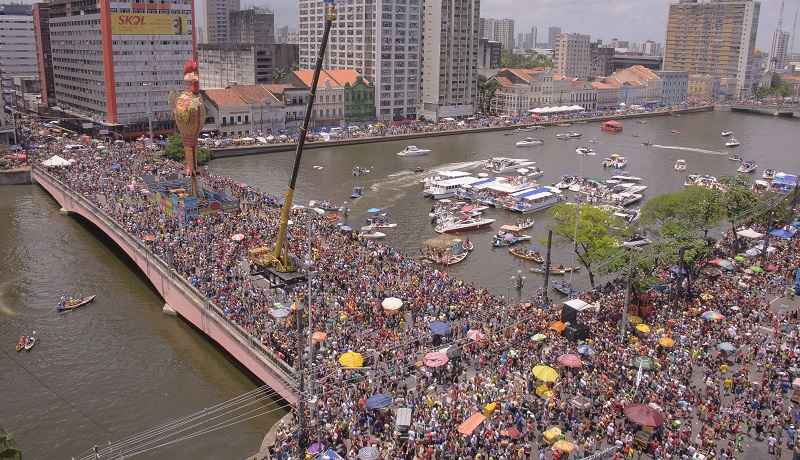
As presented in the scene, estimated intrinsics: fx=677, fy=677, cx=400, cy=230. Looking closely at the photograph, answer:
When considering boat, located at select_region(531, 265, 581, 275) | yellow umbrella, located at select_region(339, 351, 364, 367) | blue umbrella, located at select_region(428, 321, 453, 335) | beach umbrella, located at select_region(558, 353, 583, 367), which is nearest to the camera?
yellow umbrella, located at select_region(339, 351, 364, 367)

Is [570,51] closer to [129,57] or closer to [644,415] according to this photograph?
[129,57]

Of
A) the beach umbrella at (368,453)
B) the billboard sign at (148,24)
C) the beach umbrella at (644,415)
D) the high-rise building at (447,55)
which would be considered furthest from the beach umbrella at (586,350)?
the high-rise building at (447,55)

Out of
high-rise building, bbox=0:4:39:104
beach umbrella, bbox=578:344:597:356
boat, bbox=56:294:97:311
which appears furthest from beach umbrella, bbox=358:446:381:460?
high-rise building, bbox=0:4:39:104

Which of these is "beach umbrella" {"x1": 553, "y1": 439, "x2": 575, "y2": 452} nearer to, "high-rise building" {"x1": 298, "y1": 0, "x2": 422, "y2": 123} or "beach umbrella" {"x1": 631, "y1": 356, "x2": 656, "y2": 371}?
"beach umbrella" {"x1": 631, "y1": 356, "x2": 656, "y2": 371}

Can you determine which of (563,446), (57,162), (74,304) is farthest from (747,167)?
(57,162)

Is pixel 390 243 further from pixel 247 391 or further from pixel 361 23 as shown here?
pixel 361 23

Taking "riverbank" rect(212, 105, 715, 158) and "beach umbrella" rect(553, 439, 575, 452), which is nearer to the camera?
"beach umbrella" rect(553, 439, 575, 452)
